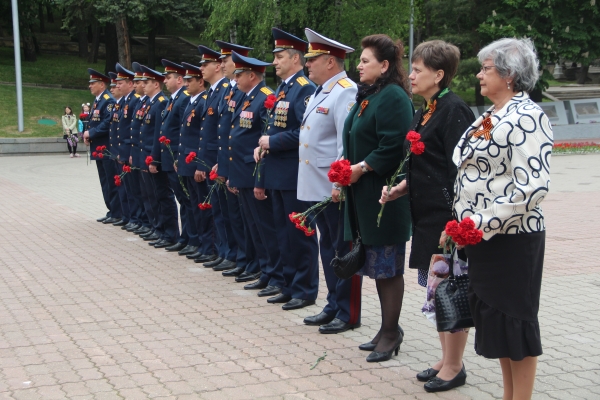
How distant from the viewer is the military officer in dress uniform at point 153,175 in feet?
32.2

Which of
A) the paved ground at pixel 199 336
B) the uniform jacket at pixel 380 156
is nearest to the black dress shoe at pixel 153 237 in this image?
the paved ground at pixel 199 336

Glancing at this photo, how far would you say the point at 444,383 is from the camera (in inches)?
177

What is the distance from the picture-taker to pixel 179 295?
23.3 feet

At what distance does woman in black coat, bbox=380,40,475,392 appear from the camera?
14.3ft

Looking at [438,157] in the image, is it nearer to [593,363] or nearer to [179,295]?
[593,363]

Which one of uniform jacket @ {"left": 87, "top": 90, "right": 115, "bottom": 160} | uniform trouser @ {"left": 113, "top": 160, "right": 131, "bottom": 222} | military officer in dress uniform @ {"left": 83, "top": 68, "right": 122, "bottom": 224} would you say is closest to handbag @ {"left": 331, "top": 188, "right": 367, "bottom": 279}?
uniform trouser @ {"left": 113, "top": 160, "right": 131, "bottom": 222}

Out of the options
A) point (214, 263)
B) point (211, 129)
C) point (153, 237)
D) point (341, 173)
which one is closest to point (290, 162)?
point (341, 173)

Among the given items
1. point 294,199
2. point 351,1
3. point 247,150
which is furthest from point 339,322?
point 351,1

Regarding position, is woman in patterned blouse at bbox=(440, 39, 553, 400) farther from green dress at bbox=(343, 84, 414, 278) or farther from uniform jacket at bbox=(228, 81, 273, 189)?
uniform jacket at bbox=(228, 81, 273, 189)

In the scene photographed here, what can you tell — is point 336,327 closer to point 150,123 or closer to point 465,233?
point 465,233

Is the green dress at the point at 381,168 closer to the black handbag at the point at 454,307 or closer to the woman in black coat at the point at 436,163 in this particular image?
the woman in black coat at the point at 436,163

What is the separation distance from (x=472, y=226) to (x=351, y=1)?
27.4 meters

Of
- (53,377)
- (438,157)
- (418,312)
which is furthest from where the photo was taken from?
(418,312)

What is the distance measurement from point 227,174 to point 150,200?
115 inches
